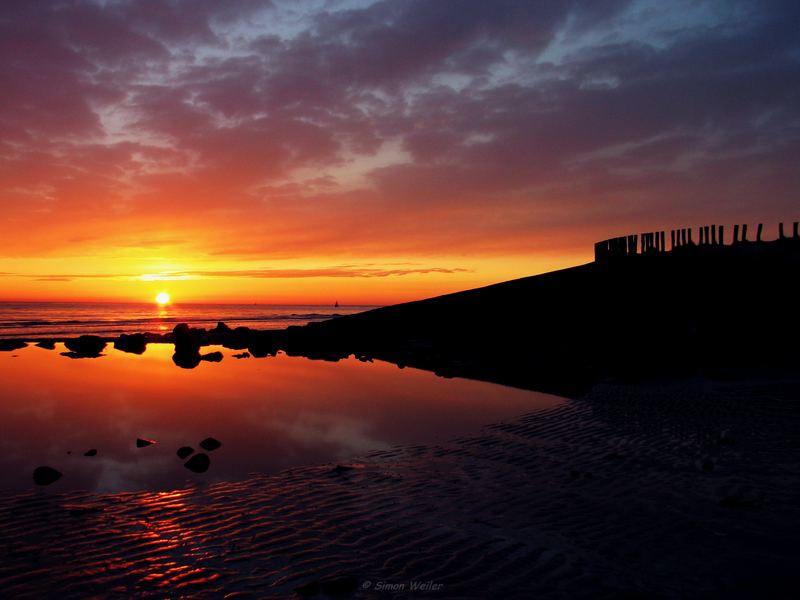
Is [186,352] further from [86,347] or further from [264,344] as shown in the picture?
Result: [86,347]

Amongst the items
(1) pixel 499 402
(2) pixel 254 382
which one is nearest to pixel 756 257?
(1) pixel 499 402

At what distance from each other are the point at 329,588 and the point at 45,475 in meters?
5.92

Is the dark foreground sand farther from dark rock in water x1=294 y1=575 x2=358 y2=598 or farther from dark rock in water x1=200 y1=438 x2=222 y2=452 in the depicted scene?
dark rock in water x1=200 y1=438 x2=222 y2=452

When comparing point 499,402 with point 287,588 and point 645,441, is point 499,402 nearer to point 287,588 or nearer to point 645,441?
point 645,441

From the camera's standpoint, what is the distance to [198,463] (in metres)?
9.27

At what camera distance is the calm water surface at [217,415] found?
31.0ft

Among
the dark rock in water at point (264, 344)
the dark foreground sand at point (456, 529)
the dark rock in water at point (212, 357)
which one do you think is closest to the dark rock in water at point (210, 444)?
the dark foreground sand at point (456, 529)

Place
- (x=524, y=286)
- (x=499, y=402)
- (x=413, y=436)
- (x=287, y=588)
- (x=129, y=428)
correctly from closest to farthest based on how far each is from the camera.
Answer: (x=287, y=588)
(x=413, y=436)
(x=129, y=428)
(x=499, y=402)
(x=524, y=286)

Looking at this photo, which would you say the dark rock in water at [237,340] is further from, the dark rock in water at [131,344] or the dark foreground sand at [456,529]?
the dark foreground sand at [456,529]

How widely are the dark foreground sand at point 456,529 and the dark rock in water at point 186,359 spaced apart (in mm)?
16720

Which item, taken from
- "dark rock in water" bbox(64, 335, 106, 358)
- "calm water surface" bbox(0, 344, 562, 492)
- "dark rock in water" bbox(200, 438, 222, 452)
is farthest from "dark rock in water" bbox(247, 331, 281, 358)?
"dark rock in water" bbox(200, 438, 222, 452)

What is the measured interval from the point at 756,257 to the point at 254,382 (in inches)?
894

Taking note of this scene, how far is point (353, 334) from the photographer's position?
33.0 meters

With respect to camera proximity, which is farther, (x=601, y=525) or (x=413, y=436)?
(x=413, y=436)
